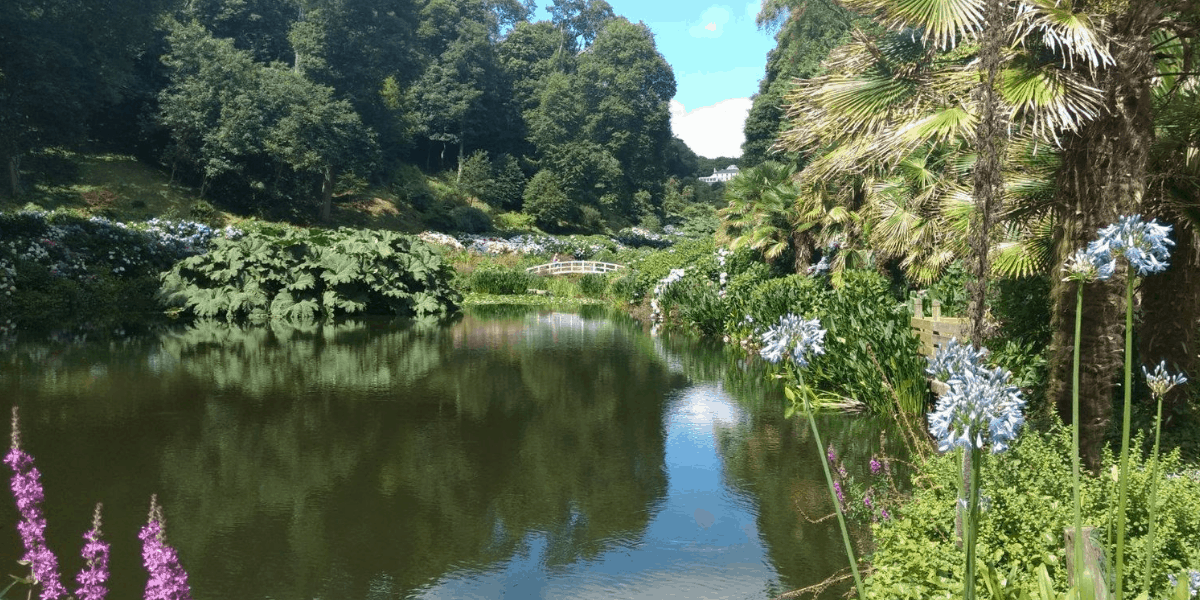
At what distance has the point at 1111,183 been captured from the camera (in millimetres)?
5293

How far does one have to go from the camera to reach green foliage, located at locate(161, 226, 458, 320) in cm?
1919

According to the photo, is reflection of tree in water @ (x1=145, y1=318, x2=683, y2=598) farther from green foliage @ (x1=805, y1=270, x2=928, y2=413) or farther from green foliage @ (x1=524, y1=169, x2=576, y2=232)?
green foliage @ (x1=524, y1=169, x2=576, y2=232)

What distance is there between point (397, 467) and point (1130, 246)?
5.83m

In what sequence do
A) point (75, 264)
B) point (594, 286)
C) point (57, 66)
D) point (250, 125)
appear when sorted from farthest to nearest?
point (250, 125) < point (57, 66) < point (594, 286) < point (75, 264)

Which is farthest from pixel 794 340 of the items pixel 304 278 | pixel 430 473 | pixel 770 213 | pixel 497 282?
pixel 497 282

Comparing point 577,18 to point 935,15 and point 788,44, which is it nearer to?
point 788,44

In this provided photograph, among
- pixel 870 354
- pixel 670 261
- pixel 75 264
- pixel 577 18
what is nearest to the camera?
pixel 870 354

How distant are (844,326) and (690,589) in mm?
5910

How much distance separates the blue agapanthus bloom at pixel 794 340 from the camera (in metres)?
2.33

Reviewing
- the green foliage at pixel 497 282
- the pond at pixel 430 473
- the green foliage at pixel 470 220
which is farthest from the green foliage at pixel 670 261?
the green foliage at pixel 470 220

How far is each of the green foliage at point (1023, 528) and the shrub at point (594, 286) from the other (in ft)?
85.1

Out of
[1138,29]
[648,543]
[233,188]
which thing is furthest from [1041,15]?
[233,188]

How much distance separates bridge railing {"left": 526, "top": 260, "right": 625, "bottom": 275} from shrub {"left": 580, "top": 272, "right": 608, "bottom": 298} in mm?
2644

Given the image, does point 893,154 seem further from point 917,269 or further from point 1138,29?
point 917,269
